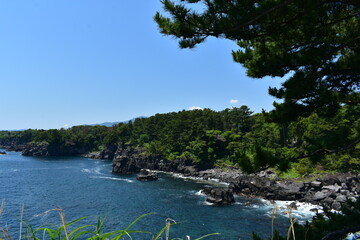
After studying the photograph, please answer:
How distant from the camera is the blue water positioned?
2588 centimetres

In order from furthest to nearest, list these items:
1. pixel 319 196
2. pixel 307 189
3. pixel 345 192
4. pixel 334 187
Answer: pixel 307 189 < pixel 334 187 < pixel 319 196 < pixel 345 192

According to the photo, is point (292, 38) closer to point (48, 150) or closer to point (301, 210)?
point (301, 210)

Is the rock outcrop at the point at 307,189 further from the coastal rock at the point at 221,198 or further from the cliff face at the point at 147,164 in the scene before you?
the cliff face at the point at 147,164

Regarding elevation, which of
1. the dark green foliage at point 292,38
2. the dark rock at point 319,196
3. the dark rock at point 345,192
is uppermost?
the dark green foliage at point 292,38

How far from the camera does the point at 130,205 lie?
34.2 metres

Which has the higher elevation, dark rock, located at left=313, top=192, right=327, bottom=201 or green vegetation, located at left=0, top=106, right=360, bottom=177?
green vegetation, located at left=0, top=106, right=360, bottom=177

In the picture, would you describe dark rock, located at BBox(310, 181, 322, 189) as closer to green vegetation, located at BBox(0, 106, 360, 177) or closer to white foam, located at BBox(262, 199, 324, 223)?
green vegetation, located at BBox(0, 106, 360, 177)

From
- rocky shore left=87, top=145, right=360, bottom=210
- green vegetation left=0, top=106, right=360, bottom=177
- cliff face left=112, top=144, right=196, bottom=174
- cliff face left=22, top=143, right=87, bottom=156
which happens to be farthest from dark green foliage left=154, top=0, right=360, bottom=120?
cliff face left=22, top=143, right=87, bottom=156

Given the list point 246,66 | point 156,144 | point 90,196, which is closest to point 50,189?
point 90,196

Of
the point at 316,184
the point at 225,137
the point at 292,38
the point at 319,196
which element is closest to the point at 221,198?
the point at 319,196

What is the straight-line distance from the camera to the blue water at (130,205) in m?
25.9

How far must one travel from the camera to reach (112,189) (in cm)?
4312

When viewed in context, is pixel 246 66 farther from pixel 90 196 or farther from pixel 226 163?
pixel 226 163

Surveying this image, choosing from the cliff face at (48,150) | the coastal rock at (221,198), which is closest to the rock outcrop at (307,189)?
the coastal rock at (221,198)
